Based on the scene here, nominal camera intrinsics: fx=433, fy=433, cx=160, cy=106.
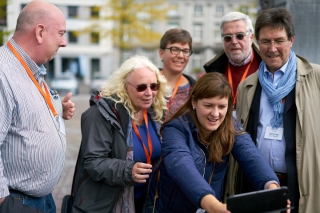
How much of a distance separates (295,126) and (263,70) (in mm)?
512

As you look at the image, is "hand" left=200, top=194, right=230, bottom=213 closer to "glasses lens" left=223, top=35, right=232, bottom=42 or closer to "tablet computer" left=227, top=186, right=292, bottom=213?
"tablet computer" left=227, top=186, right=292, bottom=213

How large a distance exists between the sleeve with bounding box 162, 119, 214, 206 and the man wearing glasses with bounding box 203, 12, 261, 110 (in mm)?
1484

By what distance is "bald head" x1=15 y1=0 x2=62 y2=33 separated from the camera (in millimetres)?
2664

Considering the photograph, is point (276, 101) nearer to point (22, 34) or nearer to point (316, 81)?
Answer: point (316, 81)

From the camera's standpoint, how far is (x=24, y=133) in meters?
2.55

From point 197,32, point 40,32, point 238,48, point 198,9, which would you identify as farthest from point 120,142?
point 198,9

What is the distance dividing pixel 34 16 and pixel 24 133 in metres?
0.73

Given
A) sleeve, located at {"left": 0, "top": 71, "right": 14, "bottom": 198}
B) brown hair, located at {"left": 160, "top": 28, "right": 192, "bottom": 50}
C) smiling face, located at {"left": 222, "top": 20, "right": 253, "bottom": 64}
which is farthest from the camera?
brown hair, located at {"left": 160, "top": 28, "right": 192, "bottom": 50}

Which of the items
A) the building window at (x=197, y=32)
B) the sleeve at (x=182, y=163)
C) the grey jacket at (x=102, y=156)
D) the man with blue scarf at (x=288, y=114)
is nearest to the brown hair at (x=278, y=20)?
the man with blue scarf at (x=288, y=114)

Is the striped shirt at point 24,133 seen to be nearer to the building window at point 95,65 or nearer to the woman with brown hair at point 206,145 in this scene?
the woman with brown hair at point 206,145

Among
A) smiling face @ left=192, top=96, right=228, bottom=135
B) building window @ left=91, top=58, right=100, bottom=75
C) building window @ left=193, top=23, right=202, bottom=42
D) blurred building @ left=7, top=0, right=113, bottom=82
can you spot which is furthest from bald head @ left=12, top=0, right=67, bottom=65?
building window @ left=193, top=23, right=202, bottom=42

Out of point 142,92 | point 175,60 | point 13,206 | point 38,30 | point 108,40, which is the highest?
point 108,40

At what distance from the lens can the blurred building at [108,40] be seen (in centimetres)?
4584

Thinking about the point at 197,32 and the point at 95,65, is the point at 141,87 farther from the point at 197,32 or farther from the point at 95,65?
the point at 197,32
